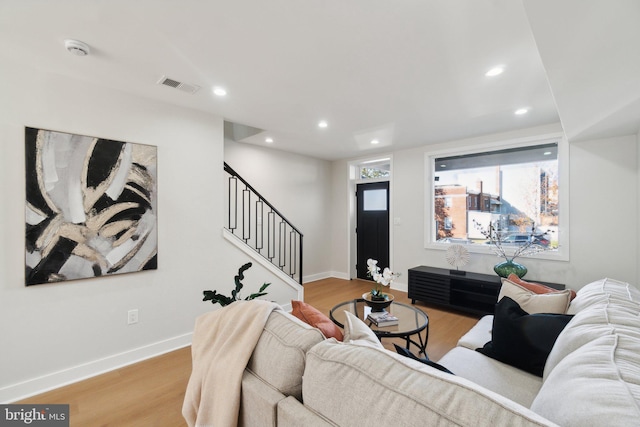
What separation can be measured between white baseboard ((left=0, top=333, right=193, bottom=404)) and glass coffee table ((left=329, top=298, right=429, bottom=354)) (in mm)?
1698

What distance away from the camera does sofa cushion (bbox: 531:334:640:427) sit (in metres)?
0.60

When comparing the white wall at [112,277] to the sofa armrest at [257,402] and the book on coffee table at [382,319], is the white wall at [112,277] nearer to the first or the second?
the book on coffee table at [382,319]

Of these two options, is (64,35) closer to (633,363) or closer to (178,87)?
(178,87)

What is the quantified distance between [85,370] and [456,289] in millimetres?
4169

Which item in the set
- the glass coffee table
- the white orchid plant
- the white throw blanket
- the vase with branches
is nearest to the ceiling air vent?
the white throw blanket

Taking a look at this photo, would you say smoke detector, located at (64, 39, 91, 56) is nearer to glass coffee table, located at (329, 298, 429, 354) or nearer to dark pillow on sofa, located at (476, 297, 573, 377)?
glass coffee table, located at (329, 298, 429, 354)

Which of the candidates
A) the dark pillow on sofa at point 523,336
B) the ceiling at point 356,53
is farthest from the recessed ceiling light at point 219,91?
the dark pillow on sofa at point 523,336

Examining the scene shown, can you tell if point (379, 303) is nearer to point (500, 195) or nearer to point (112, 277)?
point (112, 277)

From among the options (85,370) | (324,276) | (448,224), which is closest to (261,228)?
(324,276)

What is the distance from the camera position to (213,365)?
1.18 m

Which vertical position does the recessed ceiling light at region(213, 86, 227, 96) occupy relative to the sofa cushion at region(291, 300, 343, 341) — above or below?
above

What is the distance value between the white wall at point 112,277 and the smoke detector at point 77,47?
570mm

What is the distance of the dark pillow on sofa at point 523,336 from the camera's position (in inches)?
59.6

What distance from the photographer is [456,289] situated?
3.91 metres
